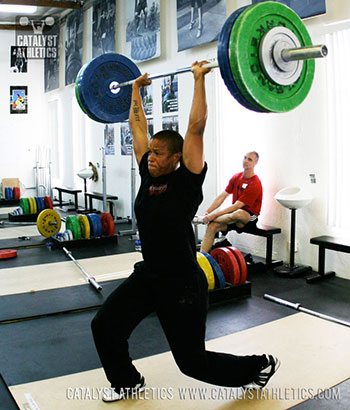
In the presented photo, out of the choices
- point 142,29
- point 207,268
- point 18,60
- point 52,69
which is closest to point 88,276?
point 207,268

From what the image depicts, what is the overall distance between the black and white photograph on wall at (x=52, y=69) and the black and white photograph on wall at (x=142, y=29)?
10.4 ft

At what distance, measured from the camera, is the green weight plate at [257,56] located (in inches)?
74.7

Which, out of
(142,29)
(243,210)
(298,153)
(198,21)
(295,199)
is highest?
(142,29)

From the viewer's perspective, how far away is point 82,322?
285 cm

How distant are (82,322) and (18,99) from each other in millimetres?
7730

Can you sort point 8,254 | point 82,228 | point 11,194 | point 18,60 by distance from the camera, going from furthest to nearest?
point 18,60 → point 11,194 → point 82,228 → point 8,254

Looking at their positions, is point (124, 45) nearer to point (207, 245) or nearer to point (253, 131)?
point (253, 131)

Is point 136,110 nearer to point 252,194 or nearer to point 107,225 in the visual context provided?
point 252,194

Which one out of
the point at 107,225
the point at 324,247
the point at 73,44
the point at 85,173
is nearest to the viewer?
the point at 324,247

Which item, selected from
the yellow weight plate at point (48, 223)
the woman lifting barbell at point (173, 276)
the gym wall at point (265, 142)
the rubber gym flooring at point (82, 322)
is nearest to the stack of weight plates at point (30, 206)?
the gym wall at point (265, 142)

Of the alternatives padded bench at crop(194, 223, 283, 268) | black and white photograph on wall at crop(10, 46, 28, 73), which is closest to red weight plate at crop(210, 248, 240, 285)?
padded bench at crop(194, 223, 283, 268)

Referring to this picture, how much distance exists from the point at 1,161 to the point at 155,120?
190 inches

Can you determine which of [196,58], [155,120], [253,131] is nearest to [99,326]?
[253,131]

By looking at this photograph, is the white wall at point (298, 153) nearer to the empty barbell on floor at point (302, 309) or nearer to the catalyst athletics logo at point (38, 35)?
the empty barbell on floor at point (302, 309)
